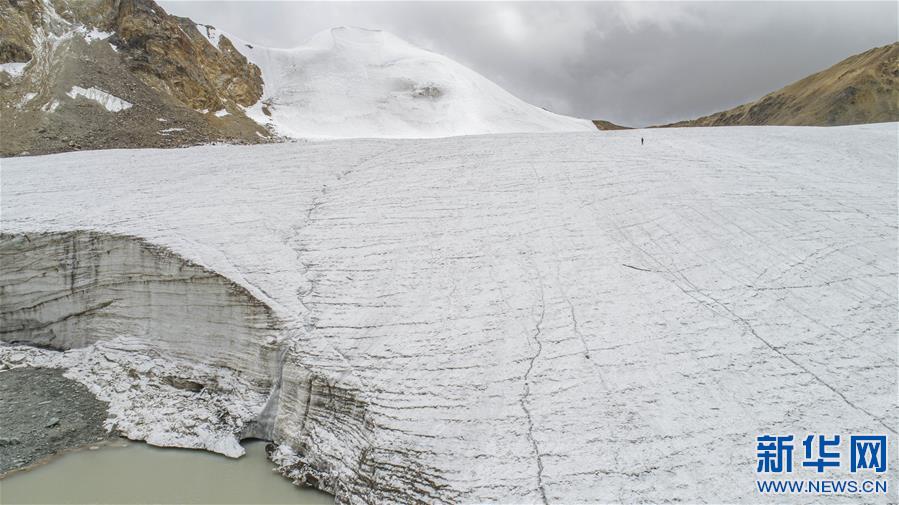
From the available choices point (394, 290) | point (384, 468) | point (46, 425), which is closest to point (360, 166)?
point (394, 290)

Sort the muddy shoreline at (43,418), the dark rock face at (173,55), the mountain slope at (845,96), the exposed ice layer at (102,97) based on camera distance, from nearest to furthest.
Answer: the muddy shoreline at (43,418), the exposed ice layer at (102,97), the dark rock face at (173,55), the mountain slope at (845,96)

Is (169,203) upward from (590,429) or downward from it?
upward

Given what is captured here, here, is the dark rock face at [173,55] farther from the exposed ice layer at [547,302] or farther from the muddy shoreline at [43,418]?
the muddy shoreline at [43,418]

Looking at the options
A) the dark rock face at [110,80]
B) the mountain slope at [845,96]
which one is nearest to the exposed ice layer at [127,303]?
the dark rock face at [110,80]

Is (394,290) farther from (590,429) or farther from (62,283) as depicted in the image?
(62,283)

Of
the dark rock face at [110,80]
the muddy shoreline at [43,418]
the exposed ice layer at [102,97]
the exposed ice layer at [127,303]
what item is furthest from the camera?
the exposed ice layer at [102,97]

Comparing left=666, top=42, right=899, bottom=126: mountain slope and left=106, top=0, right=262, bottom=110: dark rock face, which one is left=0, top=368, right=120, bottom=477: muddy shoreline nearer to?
left=106, top=0, right=262, bottom=110: dark rock face

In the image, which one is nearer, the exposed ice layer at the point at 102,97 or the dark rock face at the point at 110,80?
the dark rock face at the point at 110,80
